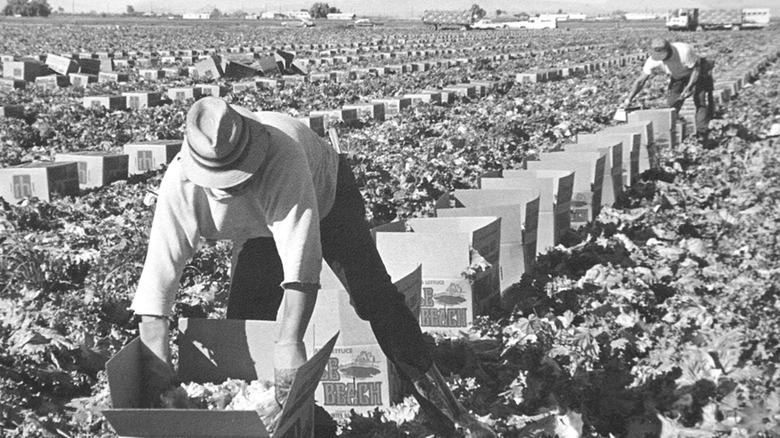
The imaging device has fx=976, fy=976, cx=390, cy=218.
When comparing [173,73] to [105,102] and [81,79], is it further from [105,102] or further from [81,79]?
[105,102]

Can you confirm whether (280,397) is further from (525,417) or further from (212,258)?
(212,258)

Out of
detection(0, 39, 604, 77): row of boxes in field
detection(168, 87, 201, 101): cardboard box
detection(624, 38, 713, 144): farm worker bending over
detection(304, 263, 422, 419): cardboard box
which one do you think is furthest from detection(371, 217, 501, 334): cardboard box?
detection(0, 39, 604, 77): row of boxes in field

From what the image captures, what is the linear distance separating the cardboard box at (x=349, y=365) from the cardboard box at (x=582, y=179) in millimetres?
3525

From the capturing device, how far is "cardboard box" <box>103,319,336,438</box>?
117 inches

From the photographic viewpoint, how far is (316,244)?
3.37m

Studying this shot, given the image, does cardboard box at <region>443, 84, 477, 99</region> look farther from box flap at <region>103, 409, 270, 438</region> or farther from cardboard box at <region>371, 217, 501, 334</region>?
box flap at <region>103, 409, 270, 438</region>

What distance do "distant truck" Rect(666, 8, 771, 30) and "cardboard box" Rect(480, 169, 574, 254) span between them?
2432 inches

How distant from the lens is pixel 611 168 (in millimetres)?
8320

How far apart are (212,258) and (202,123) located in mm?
3233

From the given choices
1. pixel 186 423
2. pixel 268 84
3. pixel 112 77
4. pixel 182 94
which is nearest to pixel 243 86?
pixel 268 84

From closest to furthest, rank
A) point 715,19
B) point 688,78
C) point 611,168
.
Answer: point 611,168 < point 688,78 < point 715,19

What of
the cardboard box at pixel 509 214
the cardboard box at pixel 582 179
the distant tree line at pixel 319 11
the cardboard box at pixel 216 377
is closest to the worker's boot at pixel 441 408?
the cardboard box at pixel 216 377

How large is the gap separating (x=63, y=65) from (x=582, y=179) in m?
16.1

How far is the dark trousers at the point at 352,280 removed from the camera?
4.05 m
